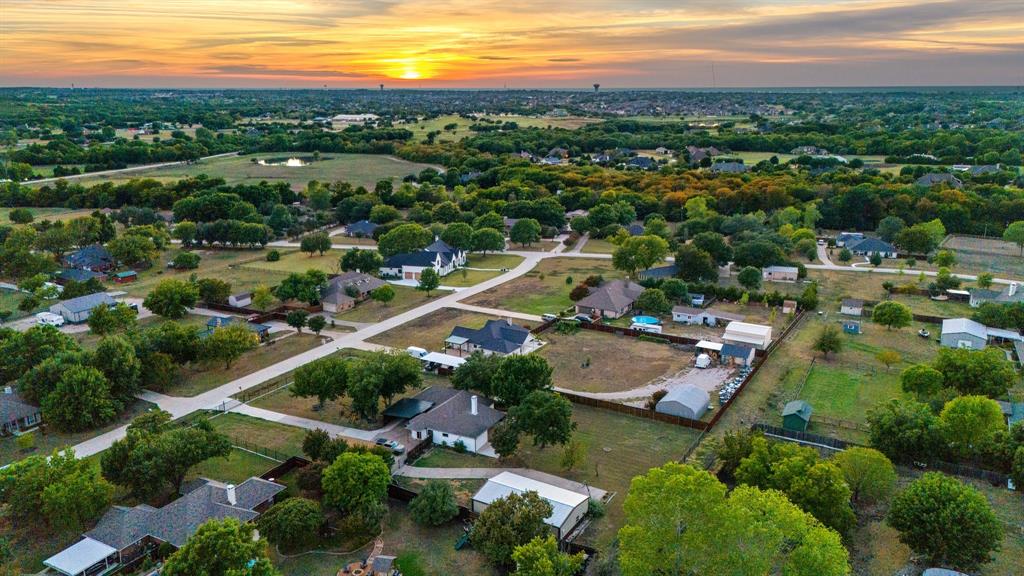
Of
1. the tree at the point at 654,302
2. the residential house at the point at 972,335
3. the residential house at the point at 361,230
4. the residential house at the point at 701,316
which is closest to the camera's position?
the residential house at the point at 972,335

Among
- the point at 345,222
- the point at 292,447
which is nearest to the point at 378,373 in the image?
the point at 292,447

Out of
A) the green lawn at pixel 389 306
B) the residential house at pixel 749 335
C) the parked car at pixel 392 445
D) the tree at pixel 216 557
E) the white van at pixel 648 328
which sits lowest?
the parked car at pixel 392 445

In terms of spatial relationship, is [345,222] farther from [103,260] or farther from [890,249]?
[890,249]

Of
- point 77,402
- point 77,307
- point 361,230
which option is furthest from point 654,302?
point 77,307

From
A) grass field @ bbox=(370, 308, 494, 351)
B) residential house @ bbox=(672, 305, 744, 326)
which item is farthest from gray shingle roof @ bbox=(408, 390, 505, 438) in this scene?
residential house @ bbox=(672, 305, 744, 326)

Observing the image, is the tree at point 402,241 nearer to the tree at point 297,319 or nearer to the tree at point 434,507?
the tree at point 297,319

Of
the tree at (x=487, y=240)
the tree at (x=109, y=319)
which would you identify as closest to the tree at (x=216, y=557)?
the tree at (x=109, y=319)

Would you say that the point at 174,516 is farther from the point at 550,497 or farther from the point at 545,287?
the point at 545,287
